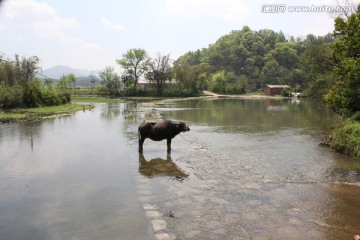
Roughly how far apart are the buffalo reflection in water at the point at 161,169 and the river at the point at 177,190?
0.04 metres

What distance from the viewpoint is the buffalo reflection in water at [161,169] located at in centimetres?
1129

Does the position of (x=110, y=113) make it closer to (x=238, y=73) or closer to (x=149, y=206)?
(x=149, y=206)

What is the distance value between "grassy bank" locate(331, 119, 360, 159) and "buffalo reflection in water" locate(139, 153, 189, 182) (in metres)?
7.66

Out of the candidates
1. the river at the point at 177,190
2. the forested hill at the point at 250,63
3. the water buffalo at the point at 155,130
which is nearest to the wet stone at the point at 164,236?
the river at the point at 177,190

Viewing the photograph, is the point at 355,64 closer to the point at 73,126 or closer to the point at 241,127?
the point at 241,127

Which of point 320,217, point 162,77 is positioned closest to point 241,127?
point 320,217

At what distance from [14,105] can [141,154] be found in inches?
1012

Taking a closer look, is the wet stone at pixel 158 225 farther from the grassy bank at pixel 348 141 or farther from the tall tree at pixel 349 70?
the tall tree at pixel 349 70

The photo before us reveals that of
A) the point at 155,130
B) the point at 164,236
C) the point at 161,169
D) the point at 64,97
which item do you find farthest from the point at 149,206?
the point at 64,97

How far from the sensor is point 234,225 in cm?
735

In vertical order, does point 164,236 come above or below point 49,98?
below

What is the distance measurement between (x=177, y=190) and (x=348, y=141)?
30.0ft

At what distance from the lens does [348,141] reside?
14625 mm

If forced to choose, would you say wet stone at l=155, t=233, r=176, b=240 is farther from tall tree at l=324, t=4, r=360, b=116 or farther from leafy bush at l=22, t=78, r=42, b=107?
leafy bush at l=22, t=78, r=42, b=107
